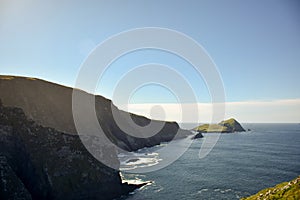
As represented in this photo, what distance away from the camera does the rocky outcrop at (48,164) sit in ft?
151

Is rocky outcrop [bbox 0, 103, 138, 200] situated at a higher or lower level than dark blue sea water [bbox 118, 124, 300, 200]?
higher

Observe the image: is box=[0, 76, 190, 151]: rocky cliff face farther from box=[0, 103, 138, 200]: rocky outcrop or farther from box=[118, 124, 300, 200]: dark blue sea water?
box=[118, 124, 300, 200]: dark blue sea water

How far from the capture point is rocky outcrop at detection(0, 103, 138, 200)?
46.1 meters

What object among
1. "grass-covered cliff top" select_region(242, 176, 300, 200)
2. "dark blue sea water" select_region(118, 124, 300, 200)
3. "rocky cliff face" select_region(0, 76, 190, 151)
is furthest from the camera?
"rocky cliff face" select_region(0, 76, 190, 151)

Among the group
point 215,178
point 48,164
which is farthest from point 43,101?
point 215,178

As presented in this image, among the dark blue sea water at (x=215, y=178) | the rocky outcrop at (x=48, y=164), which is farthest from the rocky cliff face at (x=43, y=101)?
the dark blue sea water at (x=215, y=178)

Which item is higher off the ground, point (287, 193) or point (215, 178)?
point (287, 193)

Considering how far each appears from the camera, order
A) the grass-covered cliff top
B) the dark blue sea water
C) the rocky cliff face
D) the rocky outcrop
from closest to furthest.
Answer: the grass-covered cliff top < the rocky outcrop < the dark blue sea water < the rocky cliff face

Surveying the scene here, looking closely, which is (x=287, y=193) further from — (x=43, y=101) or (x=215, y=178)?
(x=43, y=101)

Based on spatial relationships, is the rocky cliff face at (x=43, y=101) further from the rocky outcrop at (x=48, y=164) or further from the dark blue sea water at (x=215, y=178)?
the dark blue sea water at (x=215, y=178)

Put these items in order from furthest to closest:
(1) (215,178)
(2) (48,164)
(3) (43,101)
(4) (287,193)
Result: 1. (3) (43,101)
2. (1) (215,178)
3. (2) (48,164)
4. (4) (287,193)

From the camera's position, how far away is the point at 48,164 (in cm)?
4847

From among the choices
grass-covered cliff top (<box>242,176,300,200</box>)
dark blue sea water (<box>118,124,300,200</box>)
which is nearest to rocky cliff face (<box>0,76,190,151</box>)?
dark blue sea water (<box>118,124,300,200</box>)

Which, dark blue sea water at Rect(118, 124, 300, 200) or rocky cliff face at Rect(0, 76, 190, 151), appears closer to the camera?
dark blue sea water at Rect(118, 124, 300, 200)
